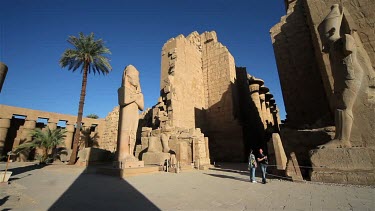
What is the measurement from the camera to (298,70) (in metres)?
11.1

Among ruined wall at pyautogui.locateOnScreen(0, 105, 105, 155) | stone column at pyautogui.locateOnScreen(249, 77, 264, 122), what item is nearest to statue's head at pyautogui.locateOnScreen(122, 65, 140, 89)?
stone column at pyautogui.locateOnScreen(249, 77, 264, 122)

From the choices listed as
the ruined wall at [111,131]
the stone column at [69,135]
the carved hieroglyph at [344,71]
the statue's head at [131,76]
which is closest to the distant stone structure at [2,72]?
the statue's head at [131,76]

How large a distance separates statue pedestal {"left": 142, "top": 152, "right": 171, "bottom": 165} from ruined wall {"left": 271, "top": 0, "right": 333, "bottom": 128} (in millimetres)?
7325

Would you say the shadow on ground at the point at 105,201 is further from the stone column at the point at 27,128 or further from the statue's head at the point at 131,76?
the stone column at the point at 27,128

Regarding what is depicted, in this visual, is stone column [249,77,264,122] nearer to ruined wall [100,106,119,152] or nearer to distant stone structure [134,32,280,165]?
distant stone structure [134,32,280,165]

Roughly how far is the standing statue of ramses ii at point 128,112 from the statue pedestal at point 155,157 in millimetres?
1836

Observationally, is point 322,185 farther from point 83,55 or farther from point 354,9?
point 83,55

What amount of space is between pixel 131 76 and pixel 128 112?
1562mm

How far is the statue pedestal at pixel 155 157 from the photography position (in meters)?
8.95

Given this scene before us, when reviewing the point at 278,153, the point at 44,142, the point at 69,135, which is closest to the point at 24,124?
the point at 69,135

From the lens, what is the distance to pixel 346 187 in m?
4.47

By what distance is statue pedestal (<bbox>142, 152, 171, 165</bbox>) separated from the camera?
895cm

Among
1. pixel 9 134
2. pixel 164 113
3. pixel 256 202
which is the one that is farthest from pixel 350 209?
pixel 9 134

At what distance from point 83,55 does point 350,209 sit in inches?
787
